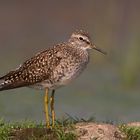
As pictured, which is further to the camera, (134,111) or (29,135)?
(134,111)

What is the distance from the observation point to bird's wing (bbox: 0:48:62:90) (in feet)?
42.2

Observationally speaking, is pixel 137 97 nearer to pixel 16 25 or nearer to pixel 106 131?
pixel 106 131

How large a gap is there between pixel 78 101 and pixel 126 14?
6.39 meters

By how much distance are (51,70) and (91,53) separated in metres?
6.99

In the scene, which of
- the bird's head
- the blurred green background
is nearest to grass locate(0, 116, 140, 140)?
the bird's head

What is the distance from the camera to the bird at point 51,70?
12758mm

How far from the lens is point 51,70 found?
42.1ft

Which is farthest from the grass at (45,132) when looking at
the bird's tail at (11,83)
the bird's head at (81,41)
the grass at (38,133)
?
the bird's head at (81,41)

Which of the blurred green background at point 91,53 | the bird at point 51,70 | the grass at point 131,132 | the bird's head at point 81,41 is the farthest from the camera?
the blurred green background at point 91,53

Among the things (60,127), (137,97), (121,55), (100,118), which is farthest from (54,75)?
(121,55)

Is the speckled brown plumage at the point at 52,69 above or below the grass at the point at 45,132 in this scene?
above

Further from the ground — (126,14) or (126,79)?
(126,14)

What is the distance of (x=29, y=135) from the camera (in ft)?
40.9

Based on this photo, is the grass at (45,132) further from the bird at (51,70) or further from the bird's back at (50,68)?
the bird's back at (50,68)
